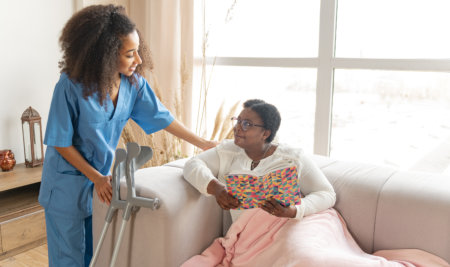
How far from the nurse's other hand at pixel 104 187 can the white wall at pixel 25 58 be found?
1.54 meters

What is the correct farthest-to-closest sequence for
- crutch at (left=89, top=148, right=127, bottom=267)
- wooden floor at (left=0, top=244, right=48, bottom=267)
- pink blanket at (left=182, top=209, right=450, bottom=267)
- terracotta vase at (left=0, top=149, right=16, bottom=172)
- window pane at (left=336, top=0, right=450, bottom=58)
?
terracotta vase at (left=0, top=149, right=16, bottom=172) < wooden floor at (left=0, top=244, right=48, bottom=267) < window pane at (left=336, top=0, right=450, bottom=58) < crutch at (left=89, top=148, right=127, bottom=267) < pink blanket at (left=182, top=209, right=450, bottom=267)

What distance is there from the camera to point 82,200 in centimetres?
171

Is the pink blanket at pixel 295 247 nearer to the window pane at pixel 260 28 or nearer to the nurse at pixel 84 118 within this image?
the nurse at pixel 84 118

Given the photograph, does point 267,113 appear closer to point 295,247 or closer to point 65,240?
point 295,247

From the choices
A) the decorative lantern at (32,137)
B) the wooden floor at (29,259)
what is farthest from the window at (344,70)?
the wooden floor at (29,259)

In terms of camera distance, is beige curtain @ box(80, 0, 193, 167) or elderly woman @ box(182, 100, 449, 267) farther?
beige curtain @ box(80, 0, 193, 167)

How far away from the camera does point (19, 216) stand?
8.43 ft

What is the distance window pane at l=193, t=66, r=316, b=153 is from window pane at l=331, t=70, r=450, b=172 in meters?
0.20

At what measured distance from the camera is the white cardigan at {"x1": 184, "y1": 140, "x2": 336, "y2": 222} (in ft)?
5.44

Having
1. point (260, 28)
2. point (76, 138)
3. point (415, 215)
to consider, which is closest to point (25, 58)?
point (76, 138)

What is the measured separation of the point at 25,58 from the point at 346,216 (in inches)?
90.0

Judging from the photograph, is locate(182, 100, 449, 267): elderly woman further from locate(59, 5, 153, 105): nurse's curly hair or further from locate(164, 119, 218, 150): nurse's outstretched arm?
locate(59, 5, 153, 105): nurse's curly hair

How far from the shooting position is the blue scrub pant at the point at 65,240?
1.68m

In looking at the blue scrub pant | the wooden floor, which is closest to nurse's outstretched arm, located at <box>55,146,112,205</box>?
the blue scrub pant
